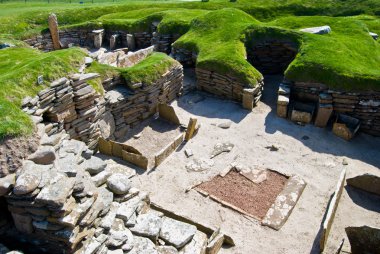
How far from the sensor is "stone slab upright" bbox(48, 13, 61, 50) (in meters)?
22.0

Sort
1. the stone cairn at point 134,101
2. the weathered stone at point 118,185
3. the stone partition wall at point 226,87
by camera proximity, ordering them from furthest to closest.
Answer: the stone partition wall at point 226,87
the stone cairn at point 134,101
the weathered stone at point 118,185

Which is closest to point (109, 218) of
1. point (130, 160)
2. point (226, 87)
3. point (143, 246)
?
point (143, 246)

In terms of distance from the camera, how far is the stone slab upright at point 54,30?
22.0 metres

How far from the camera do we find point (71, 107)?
12055 mm

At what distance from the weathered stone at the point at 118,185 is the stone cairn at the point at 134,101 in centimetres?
454

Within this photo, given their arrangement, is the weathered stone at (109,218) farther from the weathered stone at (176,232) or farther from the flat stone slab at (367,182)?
the flat stone slab at (367,182)

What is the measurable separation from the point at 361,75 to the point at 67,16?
19451 mm

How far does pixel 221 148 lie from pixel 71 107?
17.9 feet

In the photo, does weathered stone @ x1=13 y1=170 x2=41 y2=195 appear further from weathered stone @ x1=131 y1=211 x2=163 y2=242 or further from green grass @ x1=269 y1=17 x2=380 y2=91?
green grass @ x1=269 y1=17 x2=380 y2=91

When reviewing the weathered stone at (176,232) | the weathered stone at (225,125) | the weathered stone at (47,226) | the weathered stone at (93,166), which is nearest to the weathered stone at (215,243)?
the weathered stone at (176,232)

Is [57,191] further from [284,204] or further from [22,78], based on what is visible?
[284,204]

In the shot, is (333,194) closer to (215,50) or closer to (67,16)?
(215,50)

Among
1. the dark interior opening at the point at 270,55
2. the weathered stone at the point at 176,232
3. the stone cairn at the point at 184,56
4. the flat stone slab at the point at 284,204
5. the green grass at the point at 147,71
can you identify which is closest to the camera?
the weathered stone at the point at 176,232

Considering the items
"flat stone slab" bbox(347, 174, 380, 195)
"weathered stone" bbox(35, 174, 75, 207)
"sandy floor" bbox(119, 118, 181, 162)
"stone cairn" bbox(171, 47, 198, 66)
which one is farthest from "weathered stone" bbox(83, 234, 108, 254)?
"stone cairn" bbox(171, 47, 198, 66)
